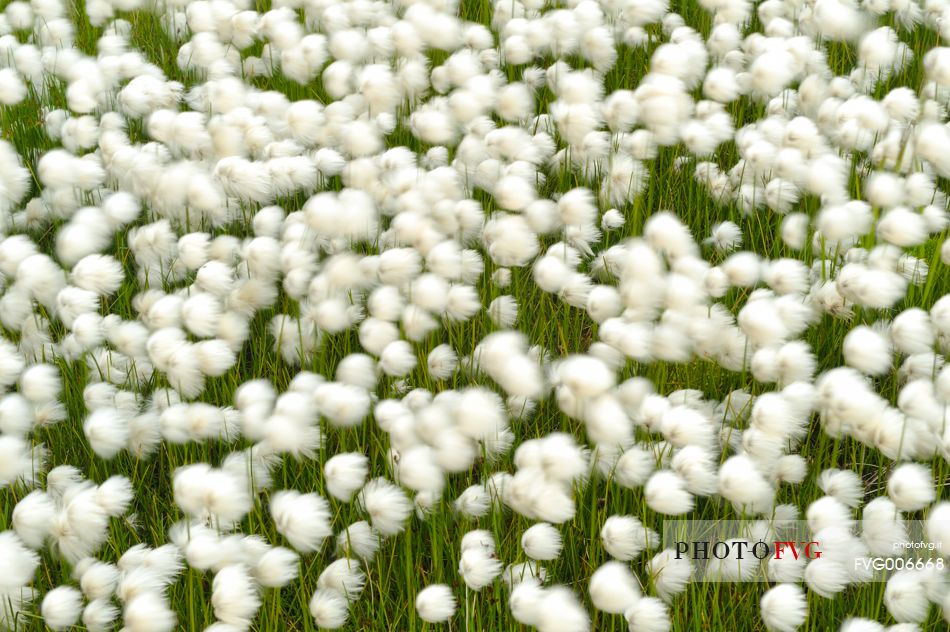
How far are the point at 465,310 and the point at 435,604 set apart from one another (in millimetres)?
872

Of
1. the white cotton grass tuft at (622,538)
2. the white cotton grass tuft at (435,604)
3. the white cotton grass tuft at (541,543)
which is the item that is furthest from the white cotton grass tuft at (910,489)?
the white cotton grass tuft at (435,604)

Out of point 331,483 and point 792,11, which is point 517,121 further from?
point 331,483

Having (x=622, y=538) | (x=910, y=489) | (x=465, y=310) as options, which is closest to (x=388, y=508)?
(x=622, y=538)

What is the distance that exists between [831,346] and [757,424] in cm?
85

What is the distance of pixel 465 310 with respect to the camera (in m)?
2.67

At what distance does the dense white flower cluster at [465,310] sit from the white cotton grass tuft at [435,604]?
0.7 inches

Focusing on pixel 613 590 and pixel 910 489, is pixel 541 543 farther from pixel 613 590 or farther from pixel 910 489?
pixel 910 489

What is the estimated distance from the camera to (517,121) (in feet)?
12.4

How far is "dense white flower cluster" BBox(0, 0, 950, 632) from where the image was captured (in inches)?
81.2

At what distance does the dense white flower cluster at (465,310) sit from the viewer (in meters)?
2.06

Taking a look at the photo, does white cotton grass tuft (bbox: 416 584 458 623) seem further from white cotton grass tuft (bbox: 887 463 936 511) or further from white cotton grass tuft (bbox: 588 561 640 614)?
white cotton grass tuft (bbox: 887 463 936 511)

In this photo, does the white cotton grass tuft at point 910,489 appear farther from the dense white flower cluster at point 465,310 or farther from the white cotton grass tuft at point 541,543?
the white cotton grass tuft at point 541,543

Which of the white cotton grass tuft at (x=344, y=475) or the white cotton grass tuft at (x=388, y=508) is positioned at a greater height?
the white cotton grass tuft at (x=344, y=475)

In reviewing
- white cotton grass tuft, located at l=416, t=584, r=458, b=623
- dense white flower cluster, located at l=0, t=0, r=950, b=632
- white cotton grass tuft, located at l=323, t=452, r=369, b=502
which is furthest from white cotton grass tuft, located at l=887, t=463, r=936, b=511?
white cotton grass tuft, located at l=323, t=452, r=369, b=502
